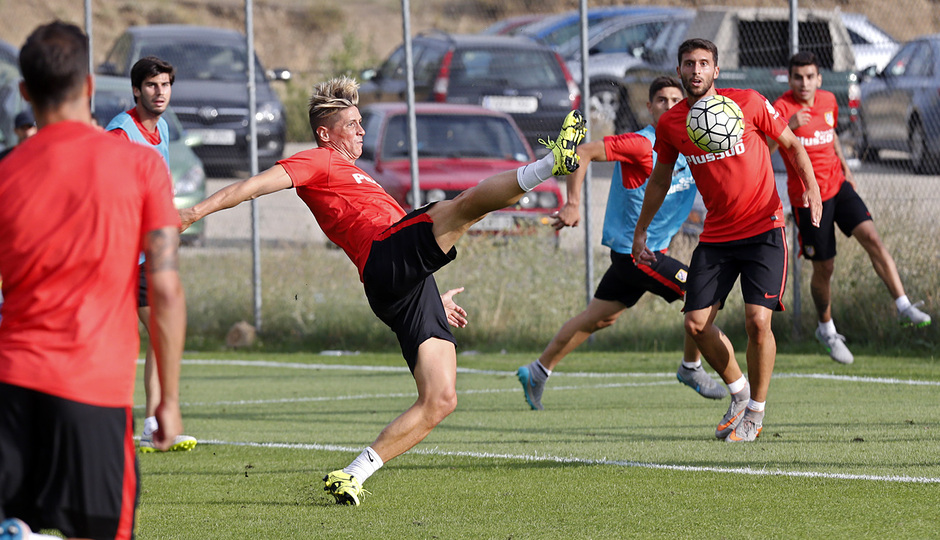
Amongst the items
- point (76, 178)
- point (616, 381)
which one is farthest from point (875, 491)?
point (616, 381)

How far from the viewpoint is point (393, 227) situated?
5680 mm

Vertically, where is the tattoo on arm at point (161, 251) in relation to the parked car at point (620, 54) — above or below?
below

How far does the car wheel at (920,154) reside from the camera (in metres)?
11.1

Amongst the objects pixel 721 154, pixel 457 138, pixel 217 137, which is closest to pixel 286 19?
pixel 217 137

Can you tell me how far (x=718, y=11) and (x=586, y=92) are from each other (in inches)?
176

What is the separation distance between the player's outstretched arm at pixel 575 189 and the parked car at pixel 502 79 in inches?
270

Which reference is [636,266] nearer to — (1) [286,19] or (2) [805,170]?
(2) [805,170]

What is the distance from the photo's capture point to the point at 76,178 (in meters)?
3.25

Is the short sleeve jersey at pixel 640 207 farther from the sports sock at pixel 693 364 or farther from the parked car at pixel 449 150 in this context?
the parked car at pixel 449 150

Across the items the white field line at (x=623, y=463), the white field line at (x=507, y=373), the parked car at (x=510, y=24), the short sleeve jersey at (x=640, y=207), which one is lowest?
the white field line at (x=507, y=373)

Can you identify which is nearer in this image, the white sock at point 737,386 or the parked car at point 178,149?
the white sock at point 737,386

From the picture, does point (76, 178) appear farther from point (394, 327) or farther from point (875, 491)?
point (875, 491)

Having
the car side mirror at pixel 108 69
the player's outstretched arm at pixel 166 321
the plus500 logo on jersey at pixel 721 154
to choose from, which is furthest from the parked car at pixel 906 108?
the player's outstretched arm at pixel 166 321

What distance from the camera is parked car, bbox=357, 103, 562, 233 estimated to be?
1346 cm
